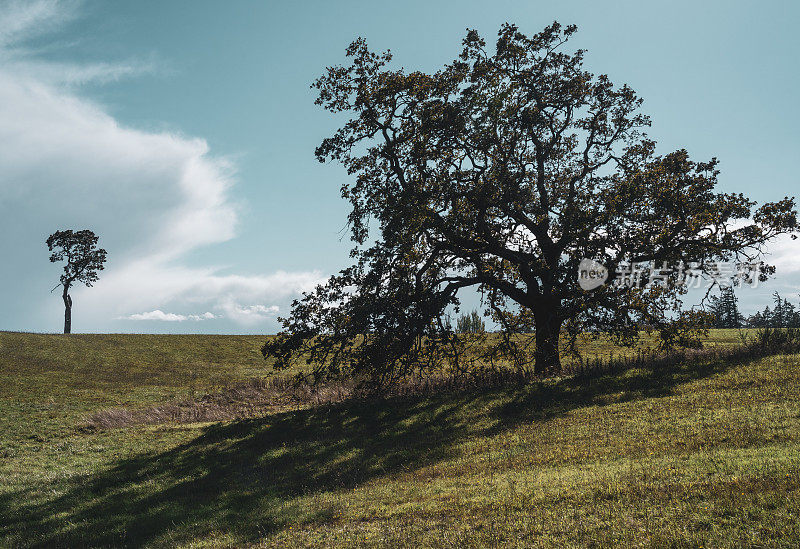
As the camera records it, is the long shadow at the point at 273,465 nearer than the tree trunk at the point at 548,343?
Yes

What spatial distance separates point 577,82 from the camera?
85.5 ft

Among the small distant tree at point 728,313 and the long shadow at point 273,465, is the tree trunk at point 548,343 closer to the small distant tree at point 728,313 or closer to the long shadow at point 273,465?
the long shadow at point 273,465

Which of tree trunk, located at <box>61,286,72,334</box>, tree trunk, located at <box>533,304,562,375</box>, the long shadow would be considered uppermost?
tree trunk, located at <box>61,286,72,334</box>

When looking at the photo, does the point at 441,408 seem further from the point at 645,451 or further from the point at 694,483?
the point at 694,483

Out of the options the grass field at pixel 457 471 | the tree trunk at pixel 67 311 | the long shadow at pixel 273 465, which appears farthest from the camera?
the tree trunk at pixel 67 311

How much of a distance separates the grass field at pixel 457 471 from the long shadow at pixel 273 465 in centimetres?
8

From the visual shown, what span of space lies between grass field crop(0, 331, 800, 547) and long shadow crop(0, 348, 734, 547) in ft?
0.27

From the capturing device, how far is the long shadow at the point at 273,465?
11469mm

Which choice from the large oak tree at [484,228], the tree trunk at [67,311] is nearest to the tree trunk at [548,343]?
the large oak tree at [484,228]

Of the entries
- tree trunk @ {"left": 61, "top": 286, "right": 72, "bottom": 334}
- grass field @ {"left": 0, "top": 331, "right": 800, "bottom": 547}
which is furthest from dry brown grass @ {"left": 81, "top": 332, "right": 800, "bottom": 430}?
tree trunk @ {"left": 61, "top": 286, "right": 72, "bottom": 334}

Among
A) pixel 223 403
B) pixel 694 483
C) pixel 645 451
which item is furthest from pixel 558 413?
pixel 223 403

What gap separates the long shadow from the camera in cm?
1147

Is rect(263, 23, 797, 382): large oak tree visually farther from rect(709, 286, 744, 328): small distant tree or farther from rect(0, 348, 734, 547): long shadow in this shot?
rect(709, 286, 744, 328): small distant tree

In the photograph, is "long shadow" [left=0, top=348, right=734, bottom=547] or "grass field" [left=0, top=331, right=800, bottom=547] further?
"long shadow" [left=0, top=348, right=734, bottom=547]
